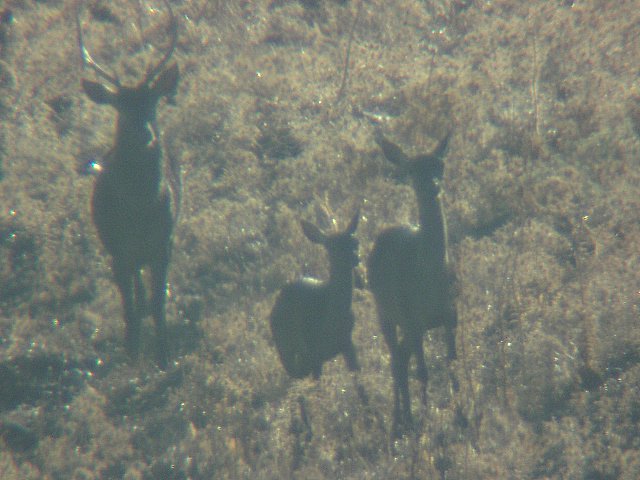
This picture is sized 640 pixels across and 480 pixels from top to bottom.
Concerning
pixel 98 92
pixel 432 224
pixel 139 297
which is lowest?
pixel 139 297

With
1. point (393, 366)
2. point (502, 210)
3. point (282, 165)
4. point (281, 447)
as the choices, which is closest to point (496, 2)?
point (502, 210)

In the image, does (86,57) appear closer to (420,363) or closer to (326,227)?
(326,227)

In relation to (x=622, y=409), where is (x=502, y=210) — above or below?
above

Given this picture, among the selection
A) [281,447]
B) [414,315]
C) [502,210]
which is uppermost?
[502,210]

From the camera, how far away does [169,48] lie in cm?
540

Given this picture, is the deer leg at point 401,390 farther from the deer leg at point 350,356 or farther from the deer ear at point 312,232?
the deer ear at point 312,232

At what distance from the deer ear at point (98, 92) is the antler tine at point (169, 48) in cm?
39

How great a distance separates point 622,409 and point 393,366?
155 centimetres

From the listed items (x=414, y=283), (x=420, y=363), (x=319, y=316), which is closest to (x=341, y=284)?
(x=319, y=316)

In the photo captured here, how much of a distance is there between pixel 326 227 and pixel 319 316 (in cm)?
91

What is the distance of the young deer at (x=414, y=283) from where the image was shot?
384cm

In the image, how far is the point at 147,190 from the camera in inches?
179

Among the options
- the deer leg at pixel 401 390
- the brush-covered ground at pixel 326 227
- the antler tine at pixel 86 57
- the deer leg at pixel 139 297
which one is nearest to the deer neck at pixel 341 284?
the brush-covered ground at pixel 326 227

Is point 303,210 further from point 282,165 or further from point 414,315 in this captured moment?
point 414,315
